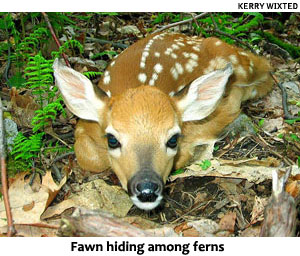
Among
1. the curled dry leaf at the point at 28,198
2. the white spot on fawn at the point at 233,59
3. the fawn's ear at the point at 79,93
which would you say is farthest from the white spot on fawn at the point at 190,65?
the curled dry leaf at the point at 28,198

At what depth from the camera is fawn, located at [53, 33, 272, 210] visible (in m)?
3.33

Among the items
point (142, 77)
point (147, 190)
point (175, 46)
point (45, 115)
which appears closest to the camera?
point (147, 190)

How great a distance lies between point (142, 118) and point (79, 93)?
2.27 ft

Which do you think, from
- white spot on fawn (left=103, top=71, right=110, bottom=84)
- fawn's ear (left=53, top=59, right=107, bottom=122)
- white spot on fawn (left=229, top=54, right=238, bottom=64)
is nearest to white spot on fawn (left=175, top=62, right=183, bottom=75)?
white spot on fawn (left=103, top=71, right=110, bottom=84)

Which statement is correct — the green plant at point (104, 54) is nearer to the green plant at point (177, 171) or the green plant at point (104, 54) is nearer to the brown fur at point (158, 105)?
the brown fur at point (158, 105)

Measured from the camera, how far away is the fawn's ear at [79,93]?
364cm

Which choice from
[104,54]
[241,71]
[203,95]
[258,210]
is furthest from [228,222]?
[104,54]

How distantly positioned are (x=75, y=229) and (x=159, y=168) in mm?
834

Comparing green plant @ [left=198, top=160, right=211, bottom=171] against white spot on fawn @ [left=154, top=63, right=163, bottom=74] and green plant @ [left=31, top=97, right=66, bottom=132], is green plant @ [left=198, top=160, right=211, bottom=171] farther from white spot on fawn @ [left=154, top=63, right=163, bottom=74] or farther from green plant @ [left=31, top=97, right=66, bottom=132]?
green plant @ [left=31, top=97, right=66, bottom=132]

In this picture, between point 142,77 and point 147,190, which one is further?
point 142,77

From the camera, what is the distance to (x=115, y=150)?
3502 mm

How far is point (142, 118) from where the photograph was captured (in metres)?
3.39

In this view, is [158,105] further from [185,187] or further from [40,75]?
[40,75]
